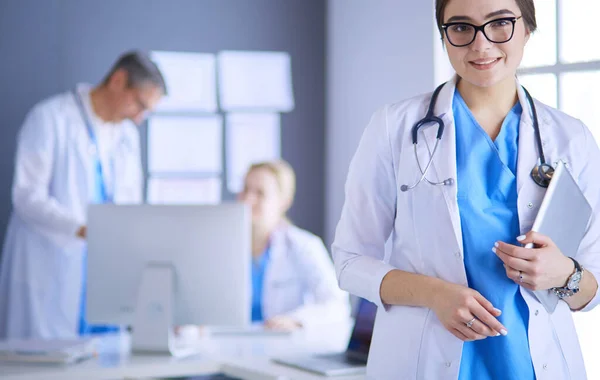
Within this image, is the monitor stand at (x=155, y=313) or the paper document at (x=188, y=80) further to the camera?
the paper document at (x=188, y=80)

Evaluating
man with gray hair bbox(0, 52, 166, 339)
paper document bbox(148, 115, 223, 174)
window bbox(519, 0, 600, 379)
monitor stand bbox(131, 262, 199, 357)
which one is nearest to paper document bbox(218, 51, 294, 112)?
paper document bbox(148, 115, 223, 174)

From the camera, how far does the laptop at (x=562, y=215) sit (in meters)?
1.29

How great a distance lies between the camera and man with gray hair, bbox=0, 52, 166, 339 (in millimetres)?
3498

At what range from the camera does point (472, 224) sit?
52.7 inches

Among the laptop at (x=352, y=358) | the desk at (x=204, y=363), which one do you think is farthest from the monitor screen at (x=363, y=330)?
the desk at (x=204, y=363)

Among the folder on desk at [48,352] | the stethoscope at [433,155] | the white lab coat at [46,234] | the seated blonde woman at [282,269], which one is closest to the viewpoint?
the stethoscope at [433,155]

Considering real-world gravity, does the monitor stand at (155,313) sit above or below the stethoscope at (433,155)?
below

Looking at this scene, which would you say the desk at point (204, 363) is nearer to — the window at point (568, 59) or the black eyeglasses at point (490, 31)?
the black eyeglasses at point (490, 31)

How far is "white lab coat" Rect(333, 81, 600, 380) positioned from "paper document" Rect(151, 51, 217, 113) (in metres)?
2.87

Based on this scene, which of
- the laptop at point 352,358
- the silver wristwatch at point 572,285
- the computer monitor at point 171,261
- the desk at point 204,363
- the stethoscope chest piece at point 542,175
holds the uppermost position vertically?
the stethoscope chest piece at point 542,175

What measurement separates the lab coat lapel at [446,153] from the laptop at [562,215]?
0.14 meters

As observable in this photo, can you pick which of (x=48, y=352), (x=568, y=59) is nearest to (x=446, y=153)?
(x=48, y=352)

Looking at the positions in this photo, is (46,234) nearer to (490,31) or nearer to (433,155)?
(433,155)

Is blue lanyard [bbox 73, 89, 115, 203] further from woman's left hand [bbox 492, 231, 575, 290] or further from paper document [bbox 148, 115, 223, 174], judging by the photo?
woman's left hand [bbox 492, 231, 575, 290]
